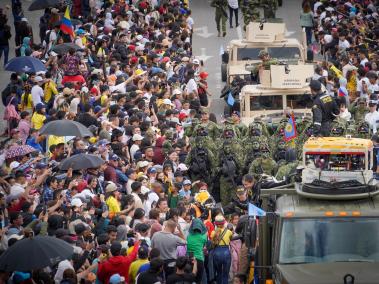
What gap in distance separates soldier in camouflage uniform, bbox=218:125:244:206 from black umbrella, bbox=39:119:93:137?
2.88 m

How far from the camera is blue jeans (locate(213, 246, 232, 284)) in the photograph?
1988 cm

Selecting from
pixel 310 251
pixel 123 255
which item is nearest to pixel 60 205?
pixel 123 255

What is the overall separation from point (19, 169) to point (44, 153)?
3553mm

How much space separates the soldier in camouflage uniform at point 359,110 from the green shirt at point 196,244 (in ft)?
28.6

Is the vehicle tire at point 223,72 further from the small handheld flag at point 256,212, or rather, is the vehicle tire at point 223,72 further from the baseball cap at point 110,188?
the small handheld flag at point 256,212

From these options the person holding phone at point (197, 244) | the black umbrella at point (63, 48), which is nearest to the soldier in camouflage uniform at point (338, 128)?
the person holding phone at point (197, 244)

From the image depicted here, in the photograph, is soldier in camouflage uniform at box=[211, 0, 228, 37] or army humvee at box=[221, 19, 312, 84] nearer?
army humvee at box=[221, 19, 312, 84]

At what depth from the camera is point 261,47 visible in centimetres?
3334

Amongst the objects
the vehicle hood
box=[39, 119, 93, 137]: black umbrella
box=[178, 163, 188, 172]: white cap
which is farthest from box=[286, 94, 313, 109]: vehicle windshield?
the vehicle hood

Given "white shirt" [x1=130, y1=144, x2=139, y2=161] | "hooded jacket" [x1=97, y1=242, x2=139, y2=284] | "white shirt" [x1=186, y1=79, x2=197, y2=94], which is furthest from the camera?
"white shirt" [x1=186, y1=79, x2=197, y2=94]

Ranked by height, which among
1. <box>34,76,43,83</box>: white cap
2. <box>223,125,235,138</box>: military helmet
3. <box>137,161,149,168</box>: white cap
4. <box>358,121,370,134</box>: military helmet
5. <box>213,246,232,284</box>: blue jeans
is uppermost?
<box>34,76,43,83</box>: white cap

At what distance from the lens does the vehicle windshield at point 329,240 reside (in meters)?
16.0

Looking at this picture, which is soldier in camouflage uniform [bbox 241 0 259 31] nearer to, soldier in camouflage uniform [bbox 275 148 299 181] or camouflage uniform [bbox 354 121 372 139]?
camouflage uniform [bbox 354 121 372 139]

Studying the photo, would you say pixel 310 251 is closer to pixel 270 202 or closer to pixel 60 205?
pixel 270 202
